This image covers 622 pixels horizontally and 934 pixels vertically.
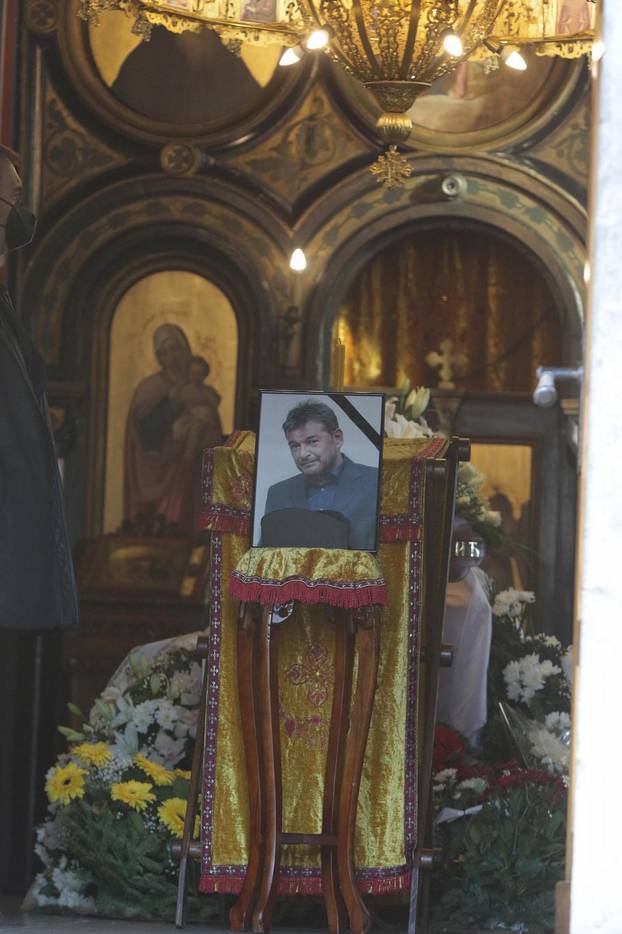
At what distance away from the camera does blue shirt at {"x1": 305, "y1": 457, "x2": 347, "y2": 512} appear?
5.13 m

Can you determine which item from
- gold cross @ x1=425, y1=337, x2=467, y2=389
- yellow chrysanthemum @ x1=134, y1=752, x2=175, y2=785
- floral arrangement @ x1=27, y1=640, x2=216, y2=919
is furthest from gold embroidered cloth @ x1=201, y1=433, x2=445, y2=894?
gold cross @ x1=425, y1=337, x2=467, y2=389

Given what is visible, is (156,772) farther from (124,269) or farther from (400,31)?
(124,269)

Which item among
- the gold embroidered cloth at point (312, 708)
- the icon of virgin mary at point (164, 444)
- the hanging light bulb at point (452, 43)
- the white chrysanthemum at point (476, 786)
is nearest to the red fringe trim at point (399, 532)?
the gold embroidered cloth at point (312, 708)

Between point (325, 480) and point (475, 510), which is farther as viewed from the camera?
point (475, 510)

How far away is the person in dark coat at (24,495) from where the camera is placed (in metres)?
4.81

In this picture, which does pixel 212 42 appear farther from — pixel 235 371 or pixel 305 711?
pixel 305 711

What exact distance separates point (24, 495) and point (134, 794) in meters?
1.43

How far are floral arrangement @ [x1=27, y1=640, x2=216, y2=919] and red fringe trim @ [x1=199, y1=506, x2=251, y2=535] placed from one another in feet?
3.29

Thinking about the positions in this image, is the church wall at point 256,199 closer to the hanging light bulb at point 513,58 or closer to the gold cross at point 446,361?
the gold cross at point 446,361

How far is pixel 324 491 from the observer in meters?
5.14

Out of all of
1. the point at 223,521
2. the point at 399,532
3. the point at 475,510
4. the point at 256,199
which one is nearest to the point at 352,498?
the point at 399,532

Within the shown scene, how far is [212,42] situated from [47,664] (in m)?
3.39

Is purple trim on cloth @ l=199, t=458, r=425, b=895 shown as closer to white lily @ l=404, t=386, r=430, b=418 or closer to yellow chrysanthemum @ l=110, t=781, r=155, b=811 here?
yellow chrysanthemum @ l=110, t=781, r=155, b=811

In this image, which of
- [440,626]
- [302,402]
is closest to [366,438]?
[302,402]
